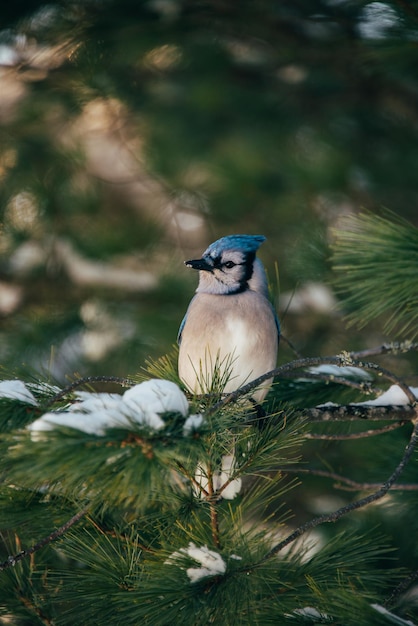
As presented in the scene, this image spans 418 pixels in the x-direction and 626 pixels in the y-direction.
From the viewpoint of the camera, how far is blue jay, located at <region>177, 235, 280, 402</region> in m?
2.07

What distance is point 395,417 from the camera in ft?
5.58

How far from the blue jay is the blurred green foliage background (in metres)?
0.68

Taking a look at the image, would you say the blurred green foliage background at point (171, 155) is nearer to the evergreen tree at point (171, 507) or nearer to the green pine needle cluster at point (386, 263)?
the green pine needle cluster at point (386, 263)

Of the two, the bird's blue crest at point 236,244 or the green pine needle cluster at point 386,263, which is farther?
the bird's blue crest at point 236,244

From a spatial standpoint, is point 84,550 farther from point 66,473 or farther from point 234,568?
point 66,473

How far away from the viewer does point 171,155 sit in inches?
157

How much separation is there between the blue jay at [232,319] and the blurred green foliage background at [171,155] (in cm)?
68

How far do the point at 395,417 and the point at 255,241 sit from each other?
0.77m

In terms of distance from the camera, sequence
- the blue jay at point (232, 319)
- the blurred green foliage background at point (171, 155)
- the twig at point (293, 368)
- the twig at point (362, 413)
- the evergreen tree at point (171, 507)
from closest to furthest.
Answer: the evergreen tree at point (171, 507) → the twig at point (293, 368) → the twig at point (362, 413) → the blue jay at point (232, 319) → the blurred green foliage background at point (171, 155)

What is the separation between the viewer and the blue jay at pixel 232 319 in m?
2.07

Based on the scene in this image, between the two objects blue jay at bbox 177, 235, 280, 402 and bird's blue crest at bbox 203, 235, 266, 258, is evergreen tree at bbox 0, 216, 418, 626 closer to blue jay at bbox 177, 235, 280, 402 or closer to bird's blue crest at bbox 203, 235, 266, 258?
blue jay at bbox 177, 235, 280, 402

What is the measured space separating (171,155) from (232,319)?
81.7 inches

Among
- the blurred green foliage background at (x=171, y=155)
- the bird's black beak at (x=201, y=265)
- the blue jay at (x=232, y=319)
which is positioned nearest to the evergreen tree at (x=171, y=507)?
the blue jay at (x=232, y=319)

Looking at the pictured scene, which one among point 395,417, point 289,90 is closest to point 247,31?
point 289,90
